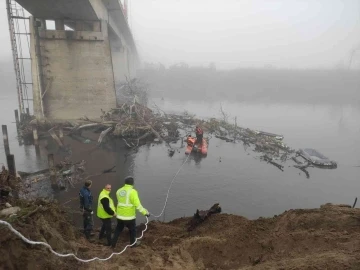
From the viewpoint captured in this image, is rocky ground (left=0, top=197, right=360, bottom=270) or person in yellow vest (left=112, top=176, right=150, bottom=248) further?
person in yellow vest (left=112, top=176, right=150, bottom=248)

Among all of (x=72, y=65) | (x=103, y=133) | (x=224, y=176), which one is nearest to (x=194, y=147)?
(x=224, y=176)

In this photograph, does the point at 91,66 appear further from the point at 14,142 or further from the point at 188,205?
the point at 188,205

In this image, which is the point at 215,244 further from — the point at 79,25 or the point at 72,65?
the point at 79,25

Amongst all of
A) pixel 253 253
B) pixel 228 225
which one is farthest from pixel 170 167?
pixel 253 253

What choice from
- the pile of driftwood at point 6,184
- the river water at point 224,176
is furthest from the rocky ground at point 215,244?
the river water at point 224,176

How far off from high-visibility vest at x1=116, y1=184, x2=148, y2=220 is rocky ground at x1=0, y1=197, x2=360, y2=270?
73cm

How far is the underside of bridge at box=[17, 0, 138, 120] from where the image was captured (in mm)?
19859

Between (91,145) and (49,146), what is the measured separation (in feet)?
8.43

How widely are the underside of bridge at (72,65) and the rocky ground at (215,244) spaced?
1650cm

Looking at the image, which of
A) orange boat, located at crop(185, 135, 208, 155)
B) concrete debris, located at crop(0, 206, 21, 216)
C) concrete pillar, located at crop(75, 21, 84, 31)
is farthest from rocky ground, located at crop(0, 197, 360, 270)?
concrete pillar, located at crop(75, 21, 84, 31)

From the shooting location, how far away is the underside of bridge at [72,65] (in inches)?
782

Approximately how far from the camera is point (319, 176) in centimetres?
1369

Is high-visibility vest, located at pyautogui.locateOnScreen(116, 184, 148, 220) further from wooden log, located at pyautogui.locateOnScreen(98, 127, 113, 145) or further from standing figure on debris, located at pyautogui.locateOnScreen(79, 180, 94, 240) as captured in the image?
wooden log, located at pyautogui.locateOnScreen(98, 127, 113, 145)

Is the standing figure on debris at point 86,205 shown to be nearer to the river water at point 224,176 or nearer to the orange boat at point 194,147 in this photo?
the river water at point 224,176
